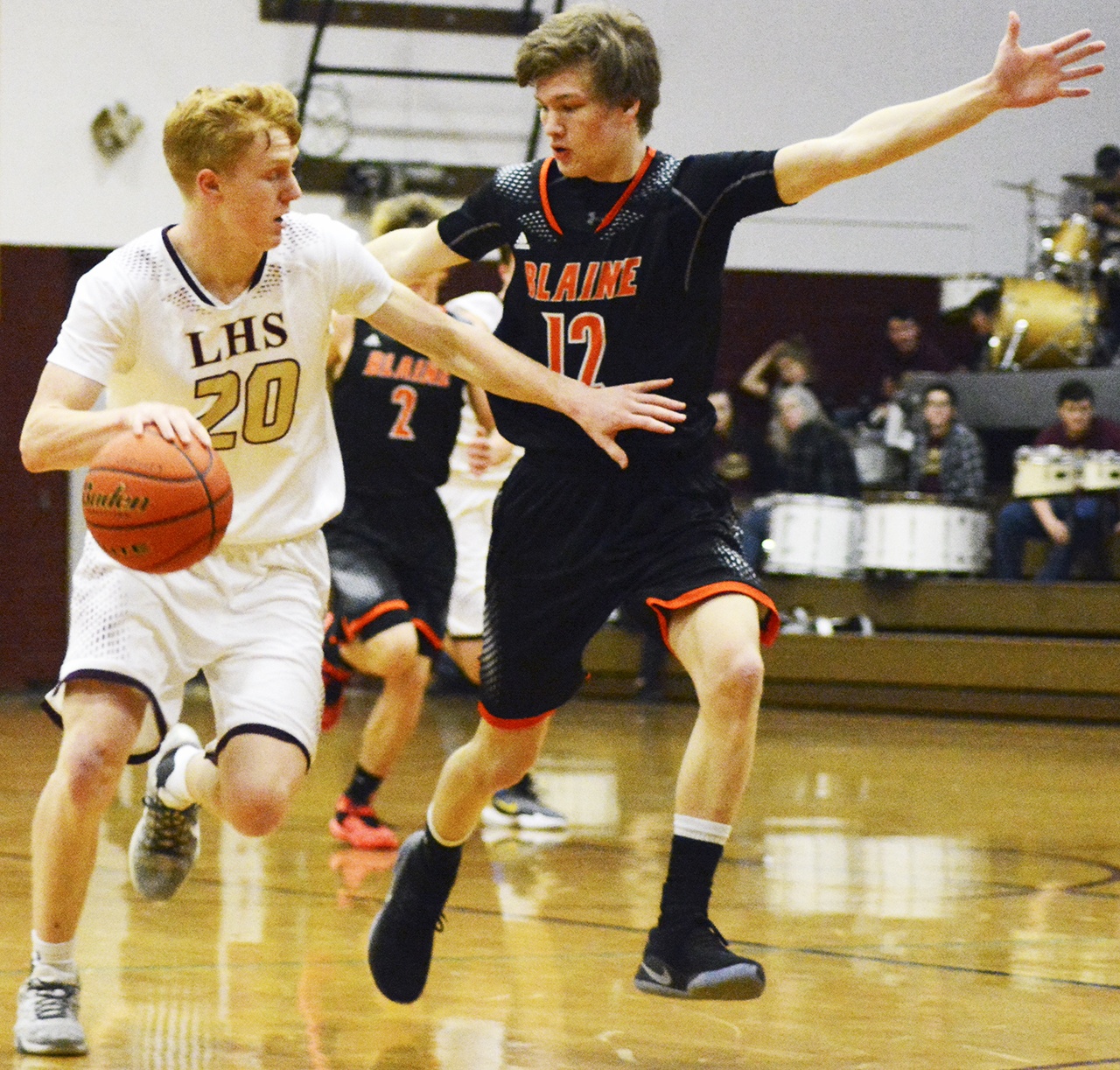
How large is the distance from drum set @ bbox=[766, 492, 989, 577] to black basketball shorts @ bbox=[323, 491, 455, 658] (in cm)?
611

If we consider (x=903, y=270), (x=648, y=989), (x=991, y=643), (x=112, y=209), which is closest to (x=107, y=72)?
(x=112, y=209)

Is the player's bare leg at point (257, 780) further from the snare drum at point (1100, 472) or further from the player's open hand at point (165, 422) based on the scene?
the snare drum at point (1100, 472)

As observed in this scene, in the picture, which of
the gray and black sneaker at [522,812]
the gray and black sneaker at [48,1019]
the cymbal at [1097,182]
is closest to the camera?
the gray and black sneaker at [48,1019]

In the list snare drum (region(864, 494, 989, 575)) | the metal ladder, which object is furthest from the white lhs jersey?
the metal ladder

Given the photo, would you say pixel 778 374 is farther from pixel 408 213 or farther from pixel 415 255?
pixel 415 255

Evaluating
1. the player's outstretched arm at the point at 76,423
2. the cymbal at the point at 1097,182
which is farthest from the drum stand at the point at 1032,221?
the player's outstretched arm at the point at 76,423

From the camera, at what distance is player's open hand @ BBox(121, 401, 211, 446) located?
2842 mm

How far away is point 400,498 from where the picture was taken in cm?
574

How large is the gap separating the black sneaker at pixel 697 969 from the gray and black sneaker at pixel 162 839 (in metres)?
1.28

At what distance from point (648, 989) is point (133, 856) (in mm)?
1456

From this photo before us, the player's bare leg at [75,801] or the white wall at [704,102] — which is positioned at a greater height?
the white wall at [704,102]

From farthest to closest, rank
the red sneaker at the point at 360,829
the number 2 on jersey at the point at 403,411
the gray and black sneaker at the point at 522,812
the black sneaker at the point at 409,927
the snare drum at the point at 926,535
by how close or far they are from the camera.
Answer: the snare drum at the point at 926,535 → the gray and black sneaker at the point at 522,812 → the number 2 on jersey at the point at 403,411 → the red sneaker at the point at 360,829 → the black sneaker at the point at 409,927

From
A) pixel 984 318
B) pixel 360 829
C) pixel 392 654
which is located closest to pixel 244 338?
pixel 392 654

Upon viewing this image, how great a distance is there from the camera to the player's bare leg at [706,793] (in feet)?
10.0
